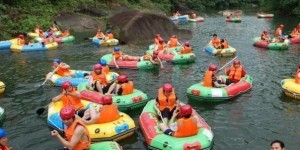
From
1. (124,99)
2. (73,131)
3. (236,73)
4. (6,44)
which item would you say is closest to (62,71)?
(124,99)

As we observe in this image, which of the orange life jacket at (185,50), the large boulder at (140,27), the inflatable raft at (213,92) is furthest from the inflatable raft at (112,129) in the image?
the large boulder at (140,27)

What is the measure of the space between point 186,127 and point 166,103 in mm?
1720

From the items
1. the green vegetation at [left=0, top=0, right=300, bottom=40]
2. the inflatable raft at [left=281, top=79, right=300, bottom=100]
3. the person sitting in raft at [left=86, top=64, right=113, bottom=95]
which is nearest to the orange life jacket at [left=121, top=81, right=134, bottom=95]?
the person sitting in raft at [left=86, top=64, right=113, bottom=95]

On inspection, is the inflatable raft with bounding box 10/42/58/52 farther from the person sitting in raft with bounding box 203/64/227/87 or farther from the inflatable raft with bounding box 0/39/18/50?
the person sitting in raft with bounding box 203/64/227/87

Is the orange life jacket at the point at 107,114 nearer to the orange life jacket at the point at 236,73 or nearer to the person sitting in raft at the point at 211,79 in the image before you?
the person sitting in raft at the point at 211,79

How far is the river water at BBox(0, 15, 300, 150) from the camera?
1033cm

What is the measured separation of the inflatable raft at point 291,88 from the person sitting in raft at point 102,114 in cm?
630

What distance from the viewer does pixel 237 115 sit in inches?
469

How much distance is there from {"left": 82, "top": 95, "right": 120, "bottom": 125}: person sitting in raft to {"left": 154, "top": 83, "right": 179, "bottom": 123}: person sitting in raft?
4.15 ft

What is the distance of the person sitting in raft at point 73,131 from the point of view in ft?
23.9

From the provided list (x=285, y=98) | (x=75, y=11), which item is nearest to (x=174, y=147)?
(x=285, y=98)

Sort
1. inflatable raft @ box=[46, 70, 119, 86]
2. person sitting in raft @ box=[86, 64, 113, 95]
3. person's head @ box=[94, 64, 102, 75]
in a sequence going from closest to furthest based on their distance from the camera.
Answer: person's head @ box=[94, 64, 102, 75] → person sitting in raft @ box=[86, 64, 113, 95] → inflatable raft @ box=[46, 70, 119, 86]

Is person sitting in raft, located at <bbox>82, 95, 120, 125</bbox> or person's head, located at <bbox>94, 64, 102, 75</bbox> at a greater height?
person's head, located at <bbox>94, 64, 102, 75</bbox>

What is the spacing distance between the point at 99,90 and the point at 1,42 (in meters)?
14.1
